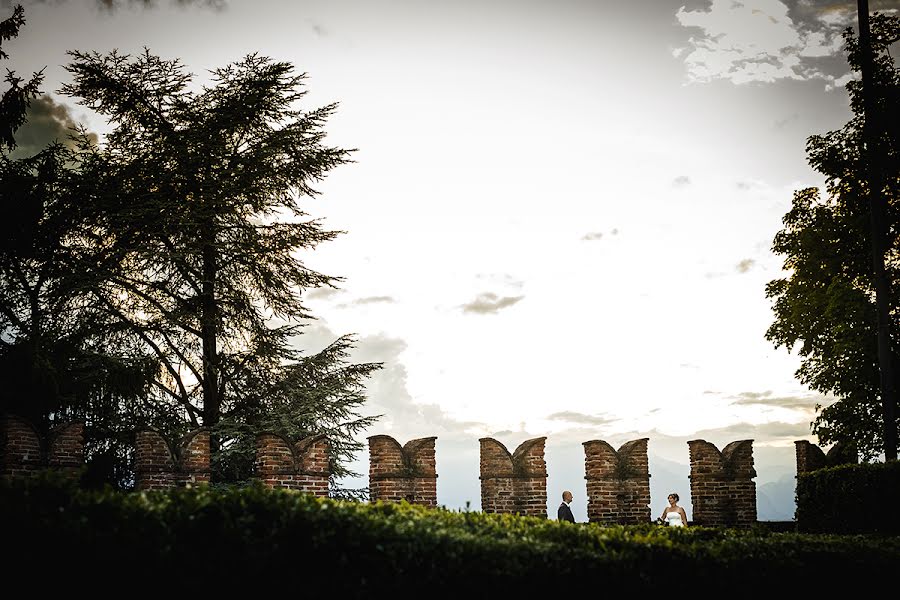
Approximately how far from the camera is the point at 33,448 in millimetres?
13062

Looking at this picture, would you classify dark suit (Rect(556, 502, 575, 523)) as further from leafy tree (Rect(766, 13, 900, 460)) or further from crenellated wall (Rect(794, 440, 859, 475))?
leafy tree (Rect(766, 13, 900, 460))

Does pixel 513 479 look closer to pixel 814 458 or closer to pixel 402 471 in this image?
pixel 402 471

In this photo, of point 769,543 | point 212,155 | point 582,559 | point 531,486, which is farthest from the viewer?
point 212,155

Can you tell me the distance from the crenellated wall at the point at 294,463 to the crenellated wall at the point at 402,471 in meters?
0.82

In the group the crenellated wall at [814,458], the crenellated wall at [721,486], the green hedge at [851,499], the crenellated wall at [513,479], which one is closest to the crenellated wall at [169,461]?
the crenellated wall at [513,479]

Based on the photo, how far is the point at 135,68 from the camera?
21.0m

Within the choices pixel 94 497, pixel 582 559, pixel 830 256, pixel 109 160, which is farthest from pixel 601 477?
pixel 109 160

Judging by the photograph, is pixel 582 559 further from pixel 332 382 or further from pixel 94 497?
pixel 332 382

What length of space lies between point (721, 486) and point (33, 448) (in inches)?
483

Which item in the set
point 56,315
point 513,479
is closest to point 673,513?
point 513,479

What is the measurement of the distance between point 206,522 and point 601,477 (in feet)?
29.5

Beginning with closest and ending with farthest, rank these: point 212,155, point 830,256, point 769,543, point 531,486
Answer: point 769,543, point 531,486, point 212,155, point 830,256

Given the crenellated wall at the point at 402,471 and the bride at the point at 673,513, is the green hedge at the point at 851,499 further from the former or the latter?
the crenellated wall at the point at 402,471

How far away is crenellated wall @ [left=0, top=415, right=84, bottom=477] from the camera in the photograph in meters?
12.8
